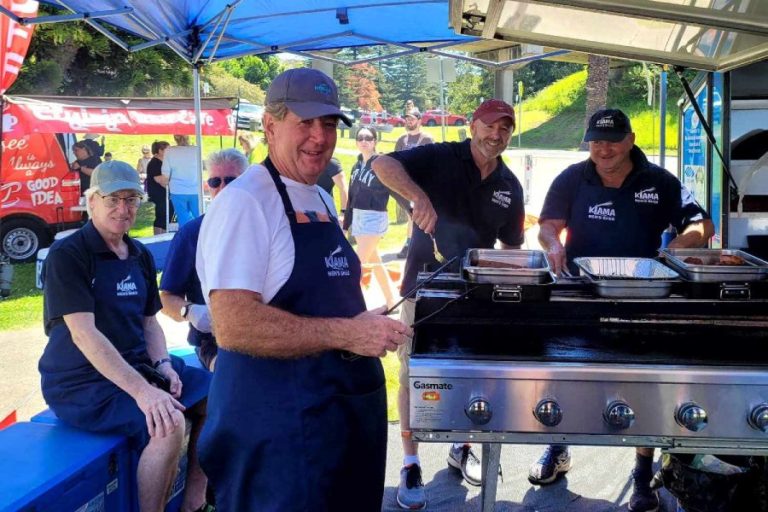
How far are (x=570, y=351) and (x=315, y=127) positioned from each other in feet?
2.78

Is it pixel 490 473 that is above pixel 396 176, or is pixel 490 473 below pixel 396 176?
below

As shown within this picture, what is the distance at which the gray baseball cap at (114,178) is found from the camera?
256 centimetres

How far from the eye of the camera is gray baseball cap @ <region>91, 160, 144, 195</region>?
256cm

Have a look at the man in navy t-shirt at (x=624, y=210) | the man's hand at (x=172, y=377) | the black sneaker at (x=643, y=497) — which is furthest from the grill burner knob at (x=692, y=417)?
the man's hand at (x=172, y=377)

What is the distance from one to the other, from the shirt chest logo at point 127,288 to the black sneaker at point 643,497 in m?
2.30

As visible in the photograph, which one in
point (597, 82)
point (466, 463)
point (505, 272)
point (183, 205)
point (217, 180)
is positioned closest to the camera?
point (505, 272)

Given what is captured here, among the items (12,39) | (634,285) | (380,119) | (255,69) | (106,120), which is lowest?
(634,285)

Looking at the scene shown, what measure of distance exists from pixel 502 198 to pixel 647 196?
2.05ft

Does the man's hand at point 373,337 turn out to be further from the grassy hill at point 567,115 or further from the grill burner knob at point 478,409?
the grassy hill at point 567,115

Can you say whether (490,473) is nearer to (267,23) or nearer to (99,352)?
(99,352)

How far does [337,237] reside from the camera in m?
1.73

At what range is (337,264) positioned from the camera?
1.69 m

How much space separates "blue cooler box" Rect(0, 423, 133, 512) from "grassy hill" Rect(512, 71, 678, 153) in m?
20.6

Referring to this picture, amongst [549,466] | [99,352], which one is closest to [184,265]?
[99,352]
